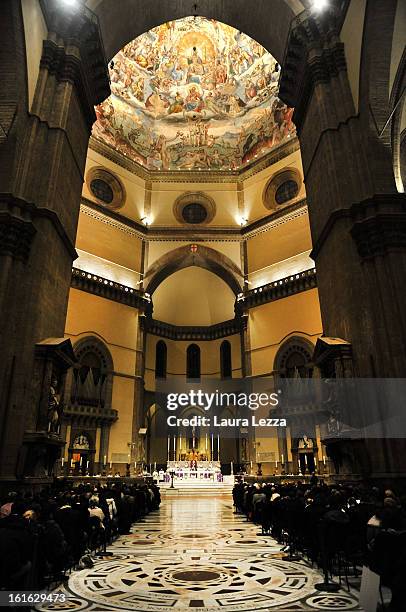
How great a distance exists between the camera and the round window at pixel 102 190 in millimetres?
29084

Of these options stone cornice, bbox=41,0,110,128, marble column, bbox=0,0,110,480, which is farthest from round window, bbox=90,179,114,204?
stone cornice, bbox=41,0,110,128

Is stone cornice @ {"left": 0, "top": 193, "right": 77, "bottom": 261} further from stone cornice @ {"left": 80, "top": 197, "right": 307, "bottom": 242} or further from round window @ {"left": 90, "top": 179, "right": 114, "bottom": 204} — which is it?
round window @ {"left": 90, "top": 179, "right": 114, "bottom": 204}

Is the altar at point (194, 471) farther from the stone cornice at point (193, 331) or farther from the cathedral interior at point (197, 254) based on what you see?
the stone cornice at point (193, 331)

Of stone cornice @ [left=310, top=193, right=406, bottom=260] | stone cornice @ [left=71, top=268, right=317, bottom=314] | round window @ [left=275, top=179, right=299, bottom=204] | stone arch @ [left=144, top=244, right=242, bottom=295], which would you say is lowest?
stone cornice @ [left=310, top=193, right=406, bottom=260]

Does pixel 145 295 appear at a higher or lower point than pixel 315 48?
lower

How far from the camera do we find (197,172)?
3294 centimetres

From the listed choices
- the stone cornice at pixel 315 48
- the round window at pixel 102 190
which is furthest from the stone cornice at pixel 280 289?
the stone cornice at pixel 315 48

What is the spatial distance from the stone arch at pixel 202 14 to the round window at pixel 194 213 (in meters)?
16.2

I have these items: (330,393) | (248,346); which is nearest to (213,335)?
(248,346)

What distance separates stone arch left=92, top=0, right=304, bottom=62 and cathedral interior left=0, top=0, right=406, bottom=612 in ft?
0.27

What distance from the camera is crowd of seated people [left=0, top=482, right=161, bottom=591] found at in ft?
12.1

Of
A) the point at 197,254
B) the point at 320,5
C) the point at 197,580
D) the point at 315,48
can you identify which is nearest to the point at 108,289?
the point at 197,254

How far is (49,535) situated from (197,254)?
91.5 ft

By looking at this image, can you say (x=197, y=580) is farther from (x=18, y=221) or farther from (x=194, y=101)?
(x=194, y=101)
